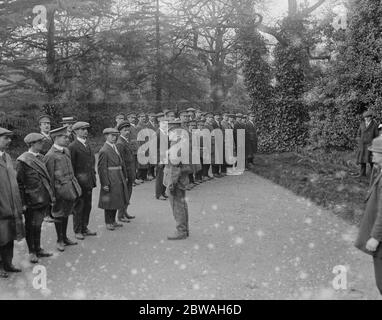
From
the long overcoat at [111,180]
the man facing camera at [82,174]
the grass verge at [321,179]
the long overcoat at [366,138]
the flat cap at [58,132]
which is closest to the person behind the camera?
the flat cap at [58,132]

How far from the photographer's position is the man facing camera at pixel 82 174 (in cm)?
793

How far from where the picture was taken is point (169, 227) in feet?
28.0

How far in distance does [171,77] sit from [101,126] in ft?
17.0

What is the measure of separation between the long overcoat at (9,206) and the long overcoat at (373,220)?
414 cm

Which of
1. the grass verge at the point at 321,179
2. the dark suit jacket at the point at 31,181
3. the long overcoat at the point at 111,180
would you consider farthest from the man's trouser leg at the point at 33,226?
the grass verge at the point at 321,179

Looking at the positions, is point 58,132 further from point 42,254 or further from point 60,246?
point 42,254

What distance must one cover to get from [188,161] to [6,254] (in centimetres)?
326

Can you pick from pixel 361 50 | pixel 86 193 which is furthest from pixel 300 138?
pixel 86 193

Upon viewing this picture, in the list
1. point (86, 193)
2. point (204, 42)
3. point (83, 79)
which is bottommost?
point (86, 193)

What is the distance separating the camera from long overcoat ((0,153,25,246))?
5863 millimetres

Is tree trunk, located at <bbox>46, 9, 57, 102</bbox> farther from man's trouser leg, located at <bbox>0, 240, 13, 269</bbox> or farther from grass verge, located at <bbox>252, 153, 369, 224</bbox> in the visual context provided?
man's trouser leg, located at <bbox>0, 240, 13, 269</bbox>

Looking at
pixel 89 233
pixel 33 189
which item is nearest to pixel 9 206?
pixel 33 189

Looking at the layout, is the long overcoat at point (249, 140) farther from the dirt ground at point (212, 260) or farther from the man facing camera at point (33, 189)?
the man facing camera at point (33, 189)
